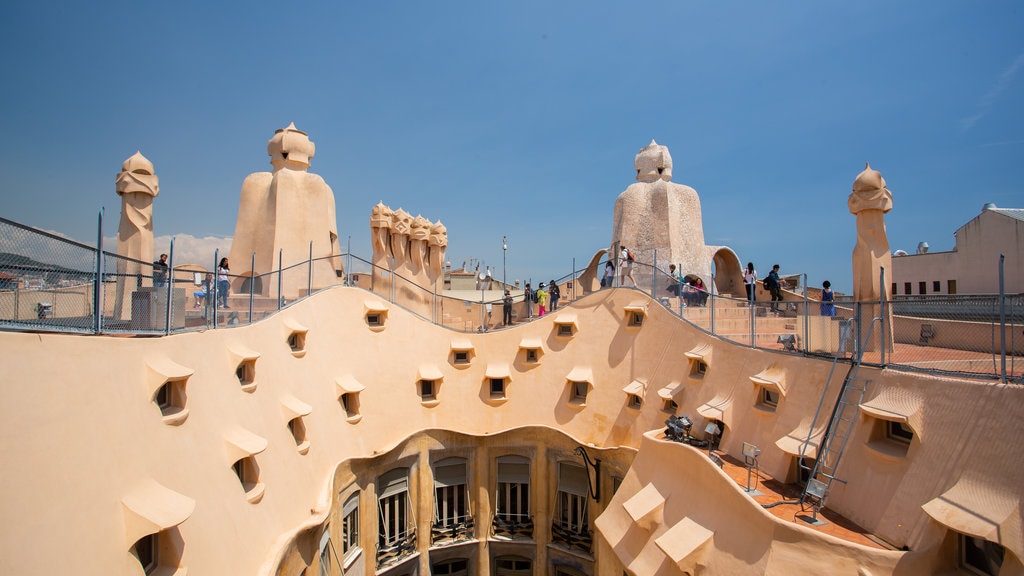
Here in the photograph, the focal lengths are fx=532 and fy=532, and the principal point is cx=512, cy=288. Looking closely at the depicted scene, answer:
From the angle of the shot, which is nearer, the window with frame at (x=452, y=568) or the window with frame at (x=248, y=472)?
the window with frame at (x=248, y=472)

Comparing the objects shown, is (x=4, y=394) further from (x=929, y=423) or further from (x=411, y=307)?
(x=411, y=307)

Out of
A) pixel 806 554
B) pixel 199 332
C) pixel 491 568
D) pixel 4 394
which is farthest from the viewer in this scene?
pixel 491 568

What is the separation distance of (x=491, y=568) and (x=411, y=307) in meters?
11.1

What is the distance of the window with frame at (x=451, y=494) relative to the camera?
20828 millimetres

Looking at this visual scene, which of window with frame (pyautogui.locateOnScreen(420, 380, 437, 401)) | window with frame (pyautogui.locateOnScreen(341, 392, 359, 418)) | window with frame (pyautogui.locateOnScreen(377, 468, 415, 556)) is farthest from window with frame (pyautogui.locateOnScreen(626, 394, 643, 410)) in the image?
window with frame (pyautogui.locateOnScreen(341, 392, 359, 418))

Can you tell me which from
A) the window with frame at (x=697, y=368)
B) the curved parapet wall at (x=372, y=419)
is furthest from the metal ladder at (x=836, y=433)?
the window with frame at (x=697, y=368)

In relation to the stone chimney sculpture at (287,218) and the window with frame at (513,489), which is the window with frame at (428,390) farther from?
the stone chimney sculpture at (287,218)

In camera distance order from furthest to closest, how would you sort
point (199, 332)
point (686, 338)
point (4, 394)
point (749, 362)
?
point (686, 338) → point (749, 362) → point (199, 332) → point (4, 394)

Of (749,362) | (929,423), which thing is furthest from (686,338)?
(929,423)

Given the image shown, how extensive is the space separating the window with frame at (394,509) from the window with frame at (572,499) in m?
5.78

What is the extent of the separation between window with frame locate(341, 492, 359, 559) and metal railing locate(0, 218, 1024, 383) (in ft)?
21.3

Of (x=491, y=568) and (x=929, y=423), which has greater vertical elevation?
A: (x=929, y=423)

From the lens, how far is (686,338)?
18.0 m

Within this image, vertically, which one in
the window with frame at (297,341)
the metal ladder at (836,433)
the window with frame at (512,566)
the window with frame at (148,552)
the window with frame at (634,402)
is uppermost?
the window with frame at (297,341)
